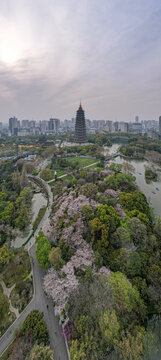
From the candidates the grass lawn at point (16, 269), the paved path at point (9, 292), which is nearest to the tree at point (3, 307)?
the paved path at point (9, 292)

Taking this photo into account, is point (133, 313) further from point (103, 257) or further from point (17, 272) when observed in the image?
point (17, 272)

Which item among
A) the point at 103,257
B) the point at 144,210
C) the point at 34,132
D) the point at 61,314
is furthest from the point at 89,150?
the point at 34,132

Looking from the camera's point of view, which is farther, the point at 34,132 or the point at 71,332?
the point at 34,132

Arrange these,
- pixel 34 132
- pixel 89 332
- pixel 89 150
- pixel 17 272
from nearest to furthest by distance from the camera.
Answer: pixel 89 332 < pixel 17 272 < pixel 89 150 < pixel 34 132

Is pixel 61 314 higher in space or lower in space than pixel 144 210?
lower

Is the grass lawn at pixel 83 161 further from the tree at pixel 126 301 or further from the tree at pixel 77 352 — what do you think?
the tree at pixel 77 352

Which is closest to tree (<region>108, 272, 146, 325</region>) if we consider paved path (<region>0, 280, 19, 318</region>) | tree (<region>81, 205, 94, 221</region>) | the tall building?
tree (<region>81, 205, 94, 221</region>)
